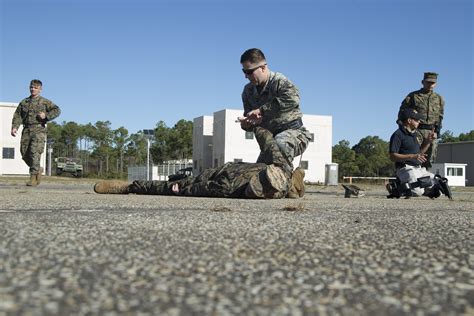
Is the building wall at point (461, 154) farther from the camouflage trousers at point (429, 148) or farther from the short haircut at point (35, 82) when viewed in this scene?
the short haircut at point (35, 82)

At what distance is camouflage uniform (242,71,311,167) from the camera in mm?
6991

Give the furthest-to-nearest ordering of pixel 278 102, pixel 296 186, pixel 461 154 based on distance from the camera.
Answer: pixel 461 154 → pixel 278 102 → pixel 296 186

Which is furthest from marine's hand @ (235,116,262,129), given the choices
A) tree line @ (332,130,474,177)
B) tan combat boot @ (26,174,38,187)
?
tree line @ (332,130,474,177)

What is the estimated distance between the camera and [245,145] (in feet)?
155

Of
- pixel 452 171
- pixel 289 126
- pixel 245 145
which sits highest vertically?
pixel 245 145

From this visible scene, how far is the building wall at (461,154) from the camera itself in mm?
59809

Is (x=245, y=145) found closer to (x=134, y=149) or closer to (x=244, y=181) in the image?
(x=134, y=149)

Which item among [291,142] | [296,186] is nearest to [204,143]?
[291,142]

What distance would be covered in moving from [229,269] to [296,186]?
5019mm

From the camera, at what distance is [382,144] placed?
3467 inches

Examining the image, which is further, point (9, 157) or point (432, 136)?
point (9, 157)

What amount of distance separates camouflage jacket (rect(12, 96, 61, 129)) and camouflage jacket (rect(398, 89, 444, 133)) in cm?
578

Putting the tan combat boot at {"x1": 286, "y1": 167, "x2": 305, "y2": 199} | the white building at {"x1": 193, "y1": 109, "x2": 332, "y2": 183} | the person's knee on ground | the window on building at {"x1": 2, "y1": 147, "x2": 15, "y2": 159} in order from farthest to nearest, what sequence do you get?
the white building at {"x1": 193, "y1": 109, "x2": 332, "y2": 183}
the window on building at {"x1": 2, "y1": 147, "x2": 15, "y2": 159}
the tan combat boot at {"x1": 286, "y1": 167, "x2": 305, "y2": 199}
the person's knee on ground

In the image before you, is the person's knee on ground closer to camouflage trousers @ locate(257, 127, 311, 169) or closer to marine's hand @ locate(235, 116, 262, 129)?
camouflage trousers @ locate(257, 127, 311, 169)
